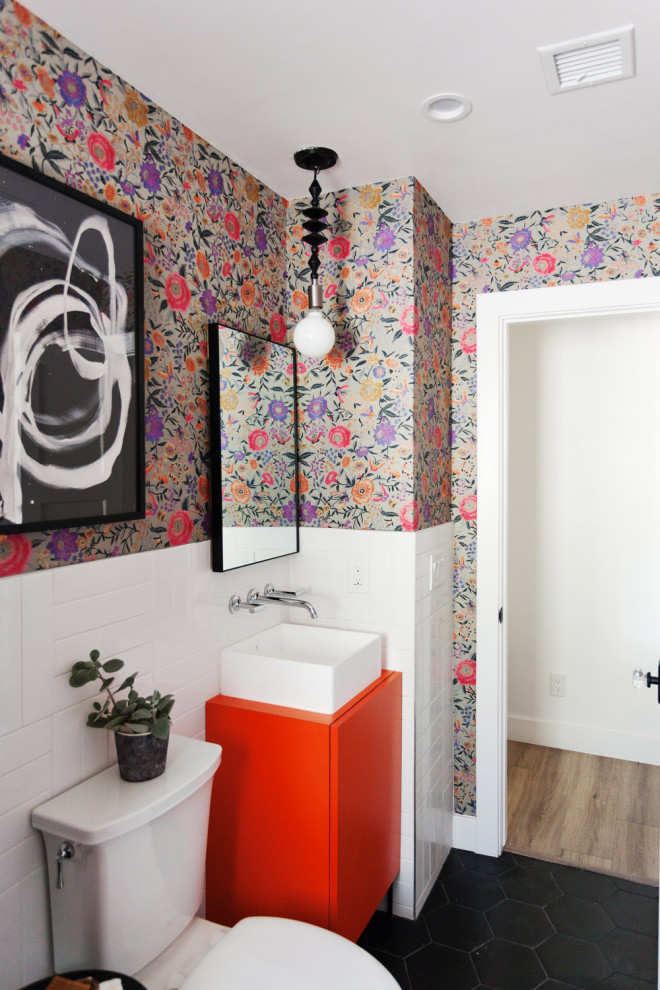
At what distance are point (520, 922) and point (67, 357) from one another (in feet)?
7.21

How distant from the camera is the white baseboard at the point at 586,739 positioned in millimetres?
3278

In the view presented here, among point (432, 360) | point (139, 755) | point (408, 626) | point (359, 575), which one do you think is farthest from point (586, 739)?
point (139, 755)

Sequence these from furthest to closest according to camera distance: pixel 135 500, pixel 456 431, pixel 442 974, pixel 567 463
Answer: pixel 567 463
pixel 456 431
pixel 442 974
pixel 135 500

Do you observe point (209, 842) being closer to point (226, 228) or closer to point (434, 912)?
point (434, 912)

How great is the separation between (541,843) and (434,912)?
24.3 inches

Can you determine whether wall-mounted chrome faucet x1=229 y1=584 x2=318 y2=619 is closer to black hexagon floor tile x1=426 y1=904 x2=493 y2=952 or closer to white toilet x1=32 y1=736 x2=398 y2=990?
white toilet x1=32 y1=736 x2=398 y2=990

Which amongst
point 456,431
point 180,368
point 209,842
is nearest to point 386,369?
point 456,431

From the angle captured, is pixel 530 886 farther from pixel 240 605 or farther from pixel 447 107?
pixel 447 107

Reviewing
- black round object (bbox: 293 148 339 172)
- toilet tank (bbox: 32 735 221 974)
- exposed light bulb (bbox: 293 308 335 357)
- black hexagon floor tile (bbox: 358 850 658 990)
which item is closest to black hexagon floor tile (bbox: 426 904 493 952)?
black hexagon floor tile (bbox: 358 850 658 990)

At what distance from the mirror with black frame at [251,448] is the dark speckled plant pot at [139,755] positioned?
59 centimetres

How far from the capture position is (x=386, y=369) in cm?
221

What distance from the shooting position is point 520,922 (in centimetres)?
219

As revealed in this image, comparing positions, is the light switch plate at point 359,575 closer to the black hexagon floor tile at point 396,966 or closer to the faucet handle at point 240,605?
the faucet handle at point 240,605

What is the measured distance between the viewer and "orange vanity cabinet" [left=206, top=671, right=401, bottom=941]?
176 centimetres
